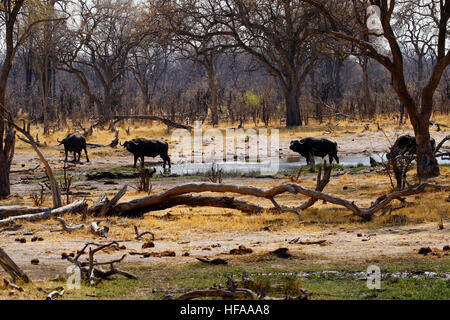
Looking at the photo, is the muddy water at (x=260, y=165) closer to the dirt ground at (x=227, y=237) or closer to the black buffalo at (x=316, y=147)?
the black buffalo at (x=316, y=147)

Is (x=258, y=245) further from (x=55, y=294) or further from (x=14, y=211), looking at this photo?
(x=14, y=211)

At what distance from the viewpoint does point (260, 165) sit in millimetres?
23297

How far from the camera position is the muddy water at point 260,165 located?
21.8m

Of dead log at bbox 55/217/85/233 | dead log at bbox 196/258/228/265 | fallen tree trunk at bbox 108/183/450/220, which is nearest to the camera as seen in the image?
dead log at bbox 196/258/228/265

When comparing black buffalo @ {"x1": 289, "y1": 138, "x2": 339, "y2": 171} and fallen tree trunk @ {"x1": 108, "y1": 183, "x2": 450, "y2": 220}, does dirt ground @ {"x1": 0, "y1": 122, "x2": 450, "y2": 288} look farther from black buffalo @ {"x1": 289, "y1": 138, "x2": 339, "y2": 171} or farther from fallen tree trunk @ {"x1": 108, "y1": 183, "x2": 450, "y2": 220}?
black buffalo @ {"x1": 289, "y1": 138, "x2": 339, "y2": 171}

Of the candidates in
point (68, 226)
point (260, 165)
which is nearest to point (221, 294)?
point (68, 226)

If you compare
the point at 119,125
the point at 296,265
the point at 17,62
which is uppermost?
the point at 17,62

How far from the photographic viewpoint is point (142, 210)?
12383 mm

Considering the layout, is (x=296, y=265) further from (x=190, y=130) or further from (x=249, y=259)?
(x=190, y=130)

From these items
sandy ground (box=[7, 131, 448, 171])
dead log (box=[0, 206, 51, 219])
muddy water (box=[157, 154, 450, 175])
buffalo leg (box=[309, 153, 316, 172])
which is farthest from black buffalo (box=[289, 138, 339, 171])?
dead log (box=[0, 206, 51, 219])

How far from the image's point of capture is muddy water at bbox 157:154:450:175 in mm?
21750
